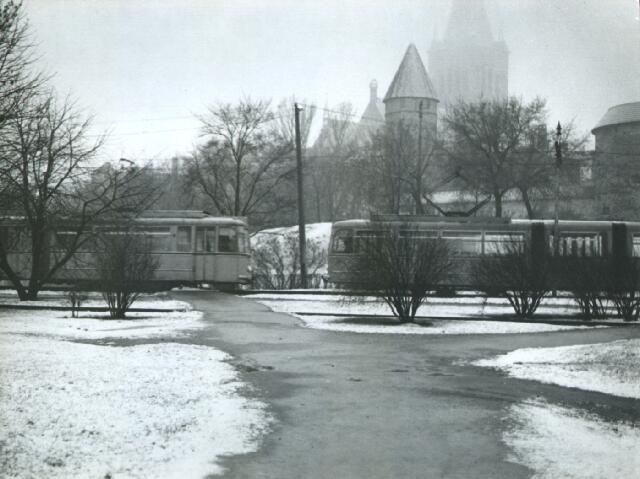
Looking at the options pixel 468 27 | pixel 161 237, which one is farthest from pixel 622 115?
pixel 161 237

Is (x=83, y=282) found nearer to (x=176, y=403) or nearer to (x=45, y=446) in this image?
(x=176, y=403)

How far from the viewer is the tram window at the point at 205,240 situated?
33.4 metres

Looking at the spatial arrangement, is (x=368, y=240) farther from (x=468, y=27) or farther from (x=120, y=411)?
(x=468, y=27)

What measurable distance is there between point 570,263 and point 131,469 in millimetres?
19579

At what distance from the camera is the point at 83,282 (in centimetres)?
2370

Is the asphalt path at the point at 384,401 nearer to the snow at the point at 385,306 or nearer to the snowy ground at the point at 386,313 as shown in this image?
the snowy ground at the point at 386,313

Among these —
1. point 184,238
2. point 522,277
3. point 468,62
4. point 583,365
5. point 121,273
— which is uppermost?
point 468,62

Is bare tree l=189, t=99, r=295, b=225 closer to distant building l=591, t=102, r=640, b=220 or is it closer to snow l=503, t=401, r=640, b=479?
distant building l=591, t=102, r=640, b=220

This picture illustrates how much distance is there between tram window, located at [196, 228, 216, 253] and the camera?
33.4 metres

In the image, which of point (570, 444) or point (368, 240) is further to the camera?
point (368, 240)

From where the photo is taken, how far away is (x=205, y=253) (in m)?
33.5

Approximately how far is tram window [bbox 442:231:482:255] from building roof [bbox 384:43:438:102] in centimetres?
6719

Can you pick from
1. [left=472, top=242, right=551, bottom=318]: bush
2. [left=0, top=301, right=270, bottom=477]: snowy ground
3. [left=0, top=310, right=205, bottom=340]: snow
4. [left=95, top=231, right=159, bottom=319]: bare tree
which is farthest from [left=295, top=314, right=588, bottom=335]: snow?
[left=0, top=301, right=270, bottom=477]: snowy ground

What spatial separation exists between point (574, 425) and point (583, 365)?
4.62 meters
